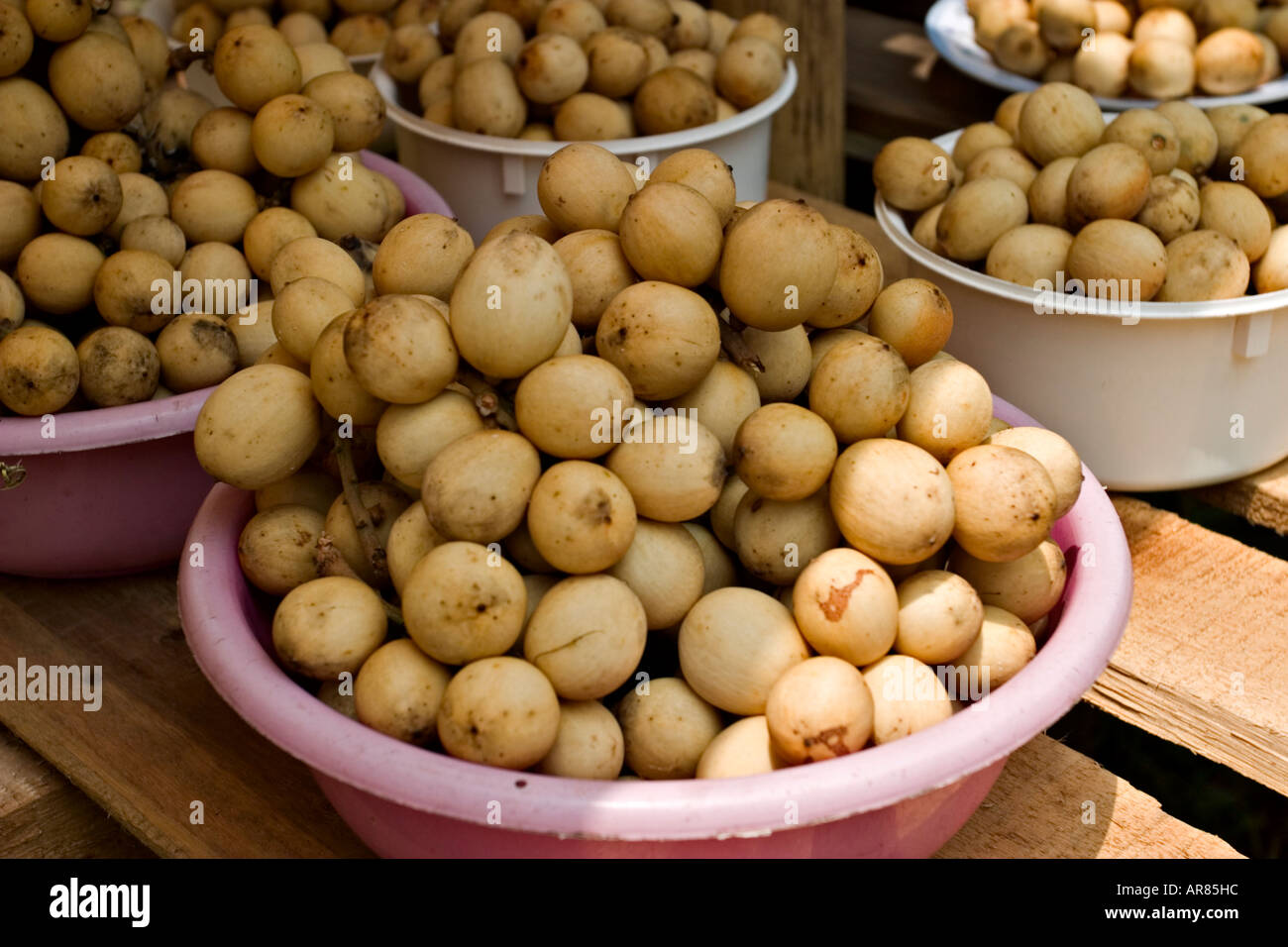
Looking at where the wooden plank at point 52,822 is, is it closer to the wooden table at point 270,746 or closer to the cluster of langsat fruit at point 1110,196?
the wooden table at point 270,746

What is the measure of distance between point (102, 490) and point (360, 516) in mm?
541

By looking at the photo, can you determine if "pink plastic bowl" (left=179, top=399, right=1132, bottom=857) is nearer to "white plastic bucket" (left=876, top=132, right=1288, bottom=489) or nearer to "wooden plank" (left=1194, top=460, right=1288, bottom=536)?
"white plastic bucket" (left=876, top=132, right=1288, bottom=489)

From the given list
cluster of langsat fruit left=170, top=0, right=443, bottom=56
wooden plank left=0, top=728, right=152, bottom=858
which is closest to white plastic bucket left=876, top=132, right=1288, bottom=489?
wooden plank left=0, top=728, right=152, bottom=858

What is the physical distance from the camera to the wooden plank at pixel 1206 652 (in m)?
1.38

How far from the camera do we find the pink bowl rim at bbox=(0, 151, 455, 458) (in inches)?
55.4

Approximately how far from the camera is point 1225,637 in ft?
4.97

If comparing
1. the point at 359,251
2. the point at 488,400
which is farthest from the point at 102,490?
the point at 488,400

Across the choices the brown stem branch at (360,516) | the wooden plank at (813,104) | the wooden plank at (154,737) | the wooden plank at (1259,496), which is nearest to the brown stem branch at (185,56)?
the wooden plank at (154,737)

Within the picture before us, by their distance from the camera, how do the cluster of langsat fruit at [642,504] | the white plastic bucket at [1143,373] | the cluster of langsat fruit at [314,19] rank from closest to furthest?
the cluster of langsat fruit at [642,504], the white plastic bucket at [1143,373], the cluster of langsat fruit at [314,19]

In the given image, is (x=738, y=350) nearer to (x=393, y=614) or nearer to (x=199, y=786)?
(x=393, y=614)

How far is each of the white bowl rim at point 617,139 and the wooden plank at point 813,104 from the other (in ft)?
1.65

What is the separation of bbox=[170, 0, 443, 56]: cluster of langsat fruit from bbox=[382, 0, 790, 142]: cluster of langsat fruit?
0.27 metres
